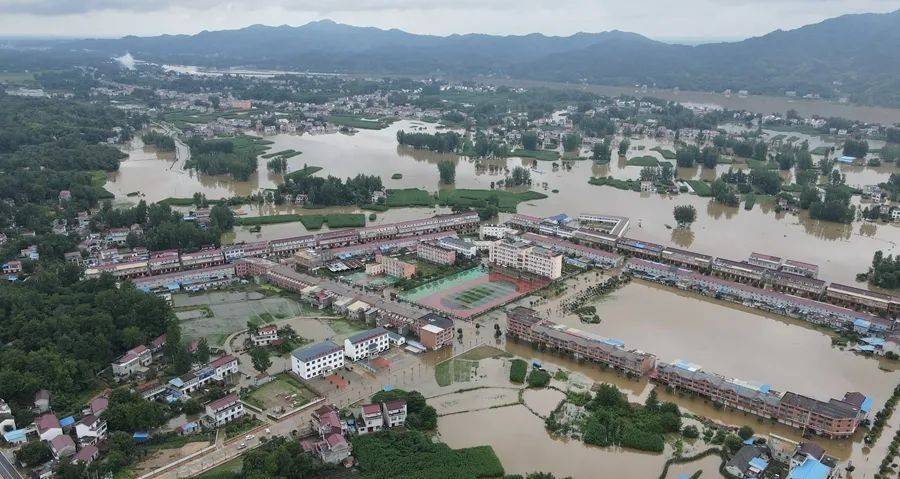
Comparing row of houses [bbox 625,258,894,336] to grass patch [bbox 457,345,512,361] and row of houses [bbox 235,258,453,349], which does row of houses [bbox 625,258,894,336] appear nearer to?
grass patch [bbox 457,345,512,361]

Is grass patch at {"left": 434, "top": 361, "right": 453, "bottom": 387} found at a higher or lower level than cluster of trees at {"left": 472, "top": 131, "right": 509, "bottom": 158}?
lower

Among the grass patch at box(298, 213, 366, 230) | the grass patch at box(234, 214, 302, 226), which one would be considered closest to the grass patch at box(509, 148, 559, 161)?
the grass patch at box(298, 213, 366, 230)

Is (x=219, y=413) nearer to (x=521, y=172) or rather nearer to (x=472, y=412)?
(x=472, y=412)

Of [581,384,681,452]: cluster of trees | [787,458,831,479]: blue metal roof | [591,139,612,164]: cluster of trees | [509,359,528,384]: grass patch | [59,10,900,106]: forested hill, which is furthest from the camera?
[59,10,900,106]: forested hill

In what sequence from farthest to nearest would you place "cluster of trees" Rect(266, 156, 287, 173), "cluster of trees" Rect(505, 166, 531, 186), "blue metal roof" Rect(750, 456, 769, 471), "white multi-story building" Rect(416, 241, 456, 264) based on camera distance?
"cluster of trees" Rect(266, 156, 287, 173) → "cluster of trees" Rect(505, 166, 531, 186) → "white multi-story building" Rect(416, 241, 456, 264) → "blue metal roof" Rect(750, 456, 769, 471)

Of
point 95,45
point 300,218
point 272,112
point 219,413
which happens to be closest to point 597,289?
point 219,413

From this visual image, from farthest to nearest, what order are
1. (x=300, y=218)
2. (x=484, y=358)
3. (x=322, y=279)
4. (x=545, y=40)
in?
1. (x=545, y=40)
2. (x=300, y=218)
3. (x=322, y=279)
4. (x=484, y=358)
